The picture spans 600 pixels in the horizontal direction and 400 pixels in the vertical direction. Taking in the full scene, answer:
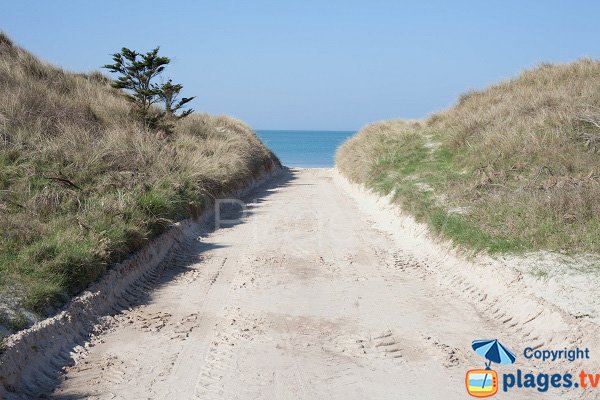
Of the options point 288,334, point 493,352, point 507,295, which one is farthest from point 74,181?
point 493,352

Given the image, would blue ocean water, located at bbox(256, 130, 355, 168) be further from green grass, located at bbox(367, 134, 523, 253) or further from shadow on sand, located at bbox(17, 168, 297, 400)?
shadow on sand, located at bbox(17, 168, 297, 400)

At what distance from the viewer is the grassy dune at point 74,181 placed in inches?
271

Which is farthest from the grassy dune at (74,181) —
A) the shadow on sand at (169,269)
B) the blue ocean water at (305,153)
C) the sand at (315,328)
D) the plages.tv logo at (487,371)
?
the blue ocean water at (305,153)

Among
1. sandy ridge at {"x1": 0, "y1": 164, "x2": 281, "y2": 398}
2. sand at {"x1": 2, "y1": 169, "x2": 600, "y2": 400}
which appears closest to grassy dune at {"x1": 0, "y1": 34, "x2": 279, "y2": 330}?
sandy ridge at {"x1": 0, "y1": 164, "x2": 281, "y2": 398}

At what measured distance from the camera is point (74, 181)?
1044cm

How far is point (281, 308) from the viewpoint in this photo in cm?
725

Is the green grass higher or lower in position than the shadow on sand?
higher

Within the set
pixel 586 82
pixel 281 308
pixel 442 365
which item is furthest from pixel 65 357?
pixel 586 82

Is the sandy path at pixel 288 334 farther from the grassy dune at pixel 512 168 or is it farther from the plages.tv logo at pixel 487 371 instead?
the grassy dune at pixel 512 168

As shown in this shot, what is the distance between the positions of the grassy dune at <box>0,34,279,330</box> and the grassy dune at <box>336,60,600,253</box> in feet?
17.2

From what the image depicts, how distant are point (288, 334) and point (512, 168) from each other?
25.5ft

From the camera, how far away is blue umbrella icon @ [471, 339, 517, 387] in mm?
5648

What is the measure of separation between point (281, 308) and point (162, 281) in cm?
227

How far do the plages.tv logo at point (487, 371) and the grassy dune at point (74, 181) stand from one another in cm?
433
